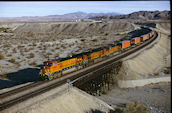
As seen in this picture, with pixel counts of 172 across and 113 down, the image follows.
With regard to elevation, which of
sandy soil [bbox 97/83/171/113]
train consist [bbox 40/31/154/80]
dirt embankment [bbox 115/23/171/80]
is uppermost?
train consist [bbox 40/31/154/80]

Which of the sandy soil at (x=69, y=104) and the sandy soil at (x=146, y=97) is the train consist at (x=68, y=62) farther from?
the sandy soil at (x=146, y=97)

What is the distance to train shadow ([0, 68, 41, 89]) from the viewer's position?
2757cm

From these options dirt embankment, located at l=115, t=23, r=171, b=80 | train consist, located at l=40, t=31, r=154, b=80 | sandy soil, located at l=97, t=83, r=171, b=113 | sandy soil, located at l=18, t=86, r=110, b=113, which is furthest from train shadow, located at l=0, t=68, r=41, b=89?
dirt embankment, located at l=115, t=23, r=171, b=80

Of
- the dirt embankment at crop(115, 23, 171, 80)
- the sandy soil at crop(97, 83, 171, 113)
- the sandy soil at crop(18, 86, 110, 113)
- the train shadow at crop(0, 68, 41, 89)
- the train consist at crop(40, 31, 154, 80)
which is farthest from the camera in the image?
the dirt embankment at crop(115, 23, 171, 80)

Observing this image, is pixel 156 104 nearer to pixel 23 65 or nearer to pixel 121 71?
pixel 121 71

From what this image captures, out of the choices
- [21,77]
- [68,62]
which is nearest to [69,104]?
[68,62]

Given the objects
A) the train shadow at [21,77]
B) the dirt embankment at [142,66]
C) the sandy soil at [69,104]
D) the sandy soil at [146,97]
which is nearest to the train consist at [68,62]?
the train shadow at [21,77]

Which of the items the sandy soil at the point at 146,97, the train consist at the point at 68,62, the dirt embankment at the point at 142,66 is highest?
the train consist at the point at 68,62

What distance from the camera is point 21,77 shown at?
30641mm

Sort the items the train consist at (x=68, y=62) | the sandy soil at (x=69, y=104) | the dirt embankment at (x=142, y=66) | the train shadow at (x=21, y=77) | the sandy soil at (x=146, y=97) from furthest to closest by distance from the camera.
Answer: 1. the dirt embankment at (x=142, y=66)
2. the train shadow at (x=21, y=77)
3. the sandy soil at (x=146, y=97)
4. the train consist at (x=68, y=62)
5. the sandy soil at (x=69, y=104)

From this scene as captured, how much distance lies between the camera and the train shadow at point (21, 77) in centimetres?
2757

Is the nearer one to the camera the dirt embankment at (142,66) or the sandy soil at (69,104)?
the sandy soil at (69,104)

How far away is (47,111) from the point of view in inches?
→ 698

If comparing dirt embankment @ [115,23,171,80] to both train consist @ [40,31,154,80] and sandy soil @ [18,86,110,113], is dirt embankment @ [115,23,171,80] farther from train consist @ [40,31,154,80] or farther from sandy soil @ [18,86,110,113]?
sandy soil @ [18,86,110,113]
